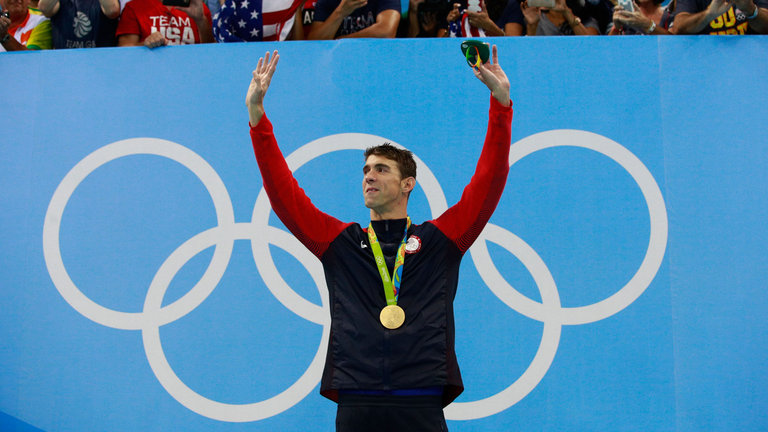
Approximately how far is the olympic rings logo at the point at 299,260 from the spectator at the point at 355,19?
3.07 feet

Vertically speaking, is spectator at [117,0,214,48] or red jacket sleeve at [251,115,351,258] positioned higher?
spectator at [117,0,214,48]

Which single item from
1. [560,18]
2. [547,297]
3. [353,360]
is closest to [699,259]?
[547,297]

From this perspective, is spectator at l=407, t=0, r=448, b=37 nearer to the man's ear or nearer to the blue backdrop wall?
the blue backdrop wall

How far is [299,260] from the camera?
4574 mm

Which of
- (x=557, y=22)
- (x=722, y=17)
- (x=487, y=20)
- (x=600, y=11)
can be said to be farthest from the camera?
(x=600, y=11)

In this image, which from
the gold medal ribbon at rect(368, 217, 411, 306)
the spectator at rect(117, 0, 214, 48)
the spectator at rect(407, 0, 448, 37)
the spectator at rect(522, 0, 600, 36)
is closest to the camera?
the gold medal ribbon at rect(368, 217, 411, 306)

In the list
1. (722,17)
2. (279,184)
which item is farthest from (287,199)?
(722,17)

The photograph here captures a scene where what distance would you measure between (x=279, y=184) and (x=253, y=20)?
2423mm

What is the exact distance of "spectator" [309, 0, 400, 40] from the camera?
198 inches

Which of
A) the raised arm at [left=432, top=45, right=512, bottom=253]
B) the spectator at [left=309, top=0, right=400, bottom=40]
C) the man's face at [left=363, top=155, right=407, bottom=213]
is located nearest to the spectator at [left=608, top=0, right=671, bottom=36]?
the spectator at [left=309, top=0, right=400, bottom=40]

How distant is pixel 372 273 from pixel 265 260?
70.5 inches

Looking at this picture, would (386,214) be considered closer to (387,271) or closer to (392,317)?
(387,271)

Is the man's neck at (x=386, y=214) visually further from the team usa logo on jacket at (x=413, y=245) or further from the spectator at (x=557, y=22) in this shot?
the spectator at (x=557, y=22)

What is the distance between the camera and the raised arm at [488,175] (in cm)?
298
